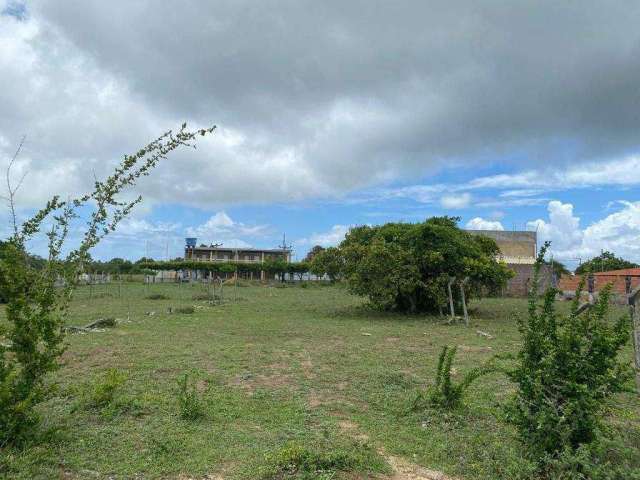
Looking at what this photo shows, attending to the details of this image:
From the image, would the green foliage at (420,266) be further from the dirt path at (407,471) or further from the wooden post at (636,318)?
the dirt path at (407,471)

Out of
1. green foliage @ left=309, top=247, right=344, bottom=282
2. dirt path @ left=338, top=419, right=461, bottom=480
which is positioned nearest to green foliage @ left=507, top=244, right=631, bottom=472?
dirt path @ left=338, top=419, right=461, bottom=480

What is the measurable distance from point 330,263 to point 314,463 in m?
15.2

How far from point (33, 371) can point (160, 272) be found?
63.7 meters

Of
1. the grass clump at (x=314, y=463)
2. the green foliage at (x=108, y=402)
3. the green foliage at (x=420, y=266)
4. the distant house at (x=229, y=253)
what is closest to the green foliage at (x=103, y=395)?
the green foliage at (x=108, y=402)

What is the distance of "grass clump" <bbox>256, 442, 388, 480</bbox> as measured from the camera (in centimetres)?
390

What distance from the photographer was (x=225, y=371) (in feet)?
26.2

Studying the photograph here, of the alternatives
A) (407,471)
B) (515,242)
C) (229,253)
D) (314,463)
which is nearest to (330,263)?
(407,471)

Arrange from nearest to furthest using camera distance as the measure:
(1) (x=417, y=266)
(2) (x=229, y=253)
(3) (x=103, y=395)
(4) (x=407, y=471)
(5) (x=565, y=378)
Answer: (5) (x=565, y=378) < (4) (x=407, y=471) < (3) (x=103, y=395) < (1) (x=417, y=266) < (2) (x=229, y=253)

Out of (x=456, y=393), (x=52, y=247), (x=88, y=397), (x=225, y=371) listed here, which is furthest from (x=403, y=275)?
(x=52, y=247)

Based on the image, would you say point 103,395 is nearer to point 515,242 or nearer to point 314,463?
point 314,463

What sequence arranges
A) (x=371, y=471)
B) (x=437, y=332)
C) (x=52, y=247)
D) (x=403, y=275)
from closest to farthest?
(x=371, y=471) < (x=52, y=247) < (x=437, y=332) < (x=403, y=275)

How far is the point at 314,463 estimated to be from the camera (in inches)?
158

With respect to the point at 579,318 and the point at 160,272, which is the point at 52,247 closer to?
the point at 579,318

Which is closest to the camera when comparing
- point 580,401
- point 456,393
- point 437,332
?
point 580,401
